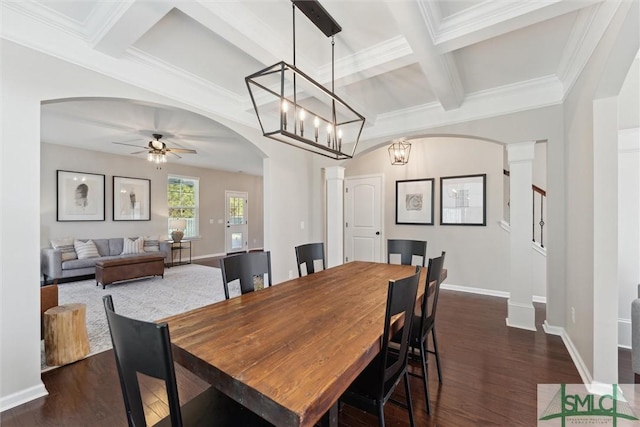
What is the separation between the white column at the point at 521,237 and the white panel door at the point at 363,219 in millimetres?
2459

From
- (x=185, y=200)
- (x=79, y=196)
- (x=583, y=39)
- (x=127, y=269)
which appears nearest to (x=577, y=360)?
(x=583, y=39)

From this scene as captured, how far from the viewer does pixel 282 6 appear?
194 cm

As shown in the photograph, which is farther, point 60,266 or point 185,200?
point 185,200

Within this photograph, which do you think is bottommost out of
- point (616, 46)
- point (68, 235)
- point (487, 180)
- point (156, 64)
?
point (68, 235)

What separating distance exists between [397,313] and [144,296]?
4524mm

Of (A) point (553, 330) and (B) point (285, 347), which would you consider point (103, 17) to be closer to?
(B) point (285, 347)

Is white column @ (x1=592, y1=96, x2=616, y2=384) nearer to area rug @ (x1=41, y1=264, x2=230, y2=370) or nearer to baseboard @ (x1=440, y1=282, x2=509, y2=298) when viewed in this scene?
baseboard @ (x1=440, y1=282, x2=509, y2=298)

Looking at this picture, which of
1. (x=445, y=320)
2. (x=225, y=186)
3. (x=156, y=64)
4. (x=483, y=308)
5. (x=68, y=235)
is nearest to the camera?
(x=156, y=64)

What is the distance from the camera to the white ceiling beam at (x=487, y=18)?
182cm

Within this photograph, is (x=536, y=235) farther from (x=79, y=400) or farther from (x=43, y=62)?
(x=43, y=62)

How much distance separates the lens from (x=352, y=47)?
2.43 metres

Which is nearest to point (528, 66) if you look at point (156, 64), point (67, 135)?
point (156, 64)

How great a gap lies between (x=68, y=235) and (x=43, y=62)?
5.18 m

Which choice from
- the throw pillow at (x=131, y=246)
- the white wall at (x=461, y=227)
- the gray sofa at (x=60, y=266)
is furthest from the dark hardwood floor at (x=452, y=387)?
the throw pillow at (x=131, y=246)
